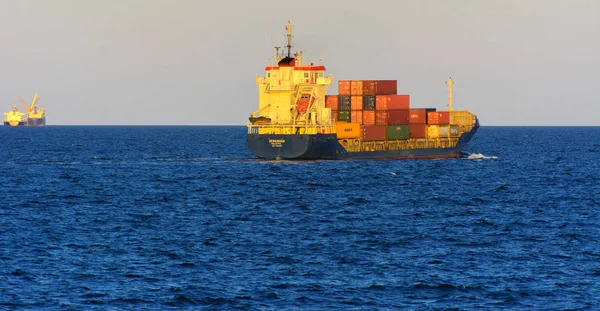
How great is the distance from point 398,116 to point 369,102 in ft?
14.4

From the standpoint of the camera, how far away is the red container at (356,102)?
103938 millimetres

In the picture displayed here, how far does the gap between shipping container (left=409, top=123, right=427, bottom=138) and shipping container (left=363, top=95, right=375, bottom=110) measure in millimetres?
7382

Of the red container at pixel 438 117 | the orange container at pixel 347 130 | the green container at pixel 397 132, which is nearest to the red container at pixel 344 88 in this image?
the orange container at pixel 347 130

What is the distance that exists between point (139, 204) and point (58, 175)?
1101 inches

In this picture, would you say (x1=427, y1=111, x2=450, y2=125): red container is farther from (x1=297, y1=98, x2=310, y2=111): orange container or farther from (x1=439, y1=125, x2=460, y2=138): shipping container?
(x1=297, y1=98, x2=310, y2=111): orange container

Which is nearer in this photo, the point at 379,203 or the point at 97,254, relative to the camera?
the point at 97,254

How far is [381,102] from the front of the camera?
344 ft

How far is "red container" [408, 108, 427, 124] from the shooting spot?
110250mm

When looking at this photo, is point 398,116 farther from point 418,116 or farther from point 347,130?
point 347,130

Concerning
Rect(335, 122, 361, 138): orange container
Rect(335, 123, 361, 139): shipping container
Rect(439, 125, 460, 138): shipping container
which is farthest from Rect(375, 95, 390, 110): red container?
Rect(439, 125, 460, 138): shipping container

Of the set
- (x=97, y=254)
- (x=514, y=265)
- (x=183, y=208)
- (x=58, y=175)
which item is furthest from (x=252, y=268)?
(x=58, y=175)

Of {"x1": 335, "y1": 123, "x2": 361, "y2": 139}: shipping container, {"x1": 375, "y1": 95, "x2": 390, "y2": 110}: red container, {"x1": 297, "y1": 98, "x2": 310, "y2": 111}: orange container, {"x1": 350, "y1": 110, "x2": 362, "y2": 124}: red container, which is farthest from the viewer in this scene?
{"x1": 375, "y1": 95, "x2": 390, "y2": 110}: red container

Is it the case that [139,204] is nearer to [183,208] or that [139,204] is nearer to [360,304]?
[183,208]

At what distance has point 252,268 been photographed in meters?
39.5
